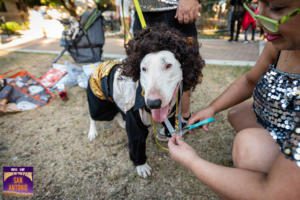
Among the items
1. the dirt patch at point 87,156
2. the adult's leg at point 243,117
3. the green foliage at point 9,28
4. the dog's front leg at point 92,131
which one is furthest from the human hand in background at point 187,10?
the green foliage at point 9,28

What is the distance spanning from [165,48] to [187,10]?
468 mm

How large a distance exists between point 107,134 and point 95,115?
0.34 meters

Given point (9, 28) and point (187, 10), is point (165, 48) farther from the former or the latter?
point (9, 28)

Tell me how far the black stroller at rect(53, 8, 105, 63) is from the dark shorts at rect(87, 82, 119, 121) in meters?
2.14

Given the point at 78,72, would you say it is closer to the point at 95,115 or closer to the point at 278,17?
the point at 95,115

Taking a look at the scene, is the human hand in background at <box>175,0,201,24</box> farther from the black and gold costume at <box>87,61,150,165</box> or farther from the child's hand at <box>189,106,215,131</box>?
the child's hand at <box>189,106,215,131</box>

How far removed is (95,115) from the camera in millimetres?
2121

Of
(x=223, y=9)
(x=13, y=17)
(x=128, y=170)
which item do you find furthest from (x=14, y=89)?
(x=13, y=17)

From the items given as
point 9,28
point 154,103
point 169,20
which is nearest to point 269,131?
point 154,103

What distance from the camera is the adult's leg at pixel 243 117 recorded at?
4.81ft

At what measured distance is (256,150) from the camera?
105 centimetres

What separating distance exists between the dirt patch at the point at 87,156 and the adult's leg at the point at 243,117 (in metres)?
0.46

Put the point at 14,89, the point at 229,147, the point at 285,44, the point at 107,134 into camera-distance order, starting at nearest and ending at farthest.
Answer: the point at 285,44 < the point at 229,147 < the point at 107,134 < the point at 14,89

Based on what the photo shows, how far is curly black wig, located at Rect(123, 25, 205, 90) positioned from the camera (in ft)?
4.59
